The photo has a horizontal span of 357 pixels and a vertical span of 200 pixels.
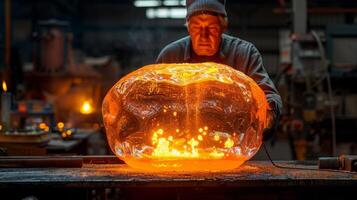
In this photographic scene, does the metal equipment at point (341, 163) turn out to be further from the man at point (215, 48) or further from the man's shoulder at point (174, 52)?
the man's shoulder at point (174, 52)

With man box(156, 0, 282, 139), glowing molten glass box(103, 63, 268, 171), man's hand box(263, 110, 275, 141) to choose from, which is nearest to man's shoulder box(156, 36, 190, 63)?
man box(156, 0, 282, 139)

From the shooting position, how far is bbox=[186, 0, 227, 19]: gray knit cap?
340cm

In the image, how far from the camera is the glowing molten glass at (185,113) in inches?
111

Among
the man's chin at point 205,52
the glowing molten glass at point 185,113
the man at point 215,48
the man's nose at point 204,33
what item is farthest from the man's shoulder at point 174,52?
the glowing molten glass at point 185,113

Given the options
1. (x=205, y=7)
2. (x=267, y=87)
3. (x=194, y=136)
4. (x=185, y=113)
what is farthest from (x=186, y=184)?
(x=205, y=7)

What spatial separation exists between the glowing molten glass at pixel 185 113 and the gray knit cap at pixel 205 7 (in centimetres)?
66

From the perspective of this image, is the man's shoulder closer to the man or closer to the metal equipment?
the man

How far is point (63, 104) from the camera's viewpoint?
9188 millimetres

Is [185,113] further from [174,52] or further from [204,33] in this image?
[174,52]

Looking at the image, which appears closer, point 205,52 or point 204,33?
point 204,33

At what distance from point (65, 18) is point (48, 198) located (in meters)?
16.5

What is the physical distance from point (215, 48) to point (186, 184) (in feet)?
5.40

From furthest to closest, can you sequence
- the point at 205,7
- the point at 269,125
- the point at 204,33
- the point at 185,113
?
the point at 204,33 → the point at 205,7 → the point at 269,125 → the point at 185,113

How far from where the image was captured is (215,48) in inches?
143
